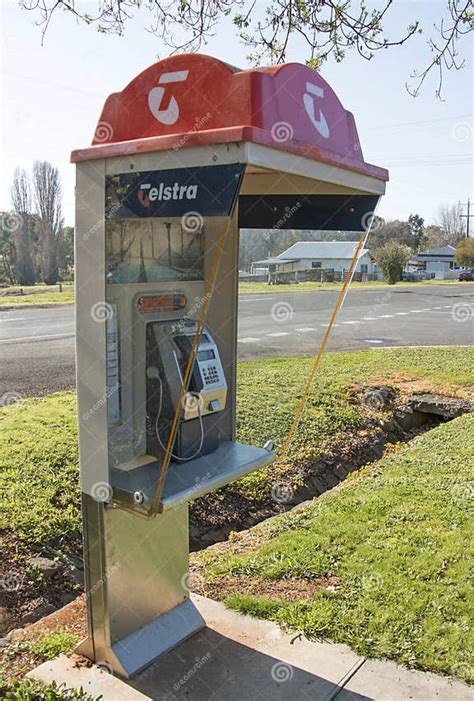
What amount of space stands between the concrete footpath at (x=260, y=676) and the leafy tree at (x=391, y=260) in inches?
1351

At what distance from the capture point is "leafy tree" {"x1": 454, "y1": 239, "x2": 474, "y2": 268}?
4809 centimetres

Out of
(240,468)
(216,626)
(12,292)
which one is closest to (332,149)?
(240,468)

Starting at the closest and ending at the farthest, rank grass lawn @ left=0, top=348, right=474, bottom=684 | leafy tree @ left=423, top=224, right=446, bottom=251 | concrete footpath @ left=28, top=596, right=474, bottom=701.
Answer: concrete footpath @ left=28, top=596, right=474, bottom=701, grass lawn @ left=0, top=348, right=474, bottom=684, leafy tree @ left=423, top=224, right=446, bottom=251

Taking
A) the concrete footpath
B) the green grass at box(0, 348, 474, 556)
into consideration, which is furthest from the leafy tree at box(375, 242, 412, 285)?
the concrete footpath

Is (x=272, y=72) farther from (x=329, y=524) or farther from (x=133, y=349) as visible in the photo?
(x=329, y=524)

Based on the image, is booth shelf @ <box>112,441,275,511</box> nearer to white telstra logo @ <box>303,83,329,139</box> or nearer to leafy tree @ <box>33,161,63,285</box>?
white telstra logo @ <box>303,83,329,139</box>

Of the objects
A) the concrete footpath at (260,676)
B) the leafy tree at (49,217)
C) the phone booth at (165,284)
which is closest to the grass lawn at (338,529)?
the concrete footpath at (260,676)

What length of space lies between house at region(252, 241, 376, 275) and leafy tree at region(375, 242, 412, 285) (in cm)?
3312

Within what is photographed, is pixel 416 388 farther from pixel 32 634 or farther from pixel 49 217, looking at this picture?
pixel 49 217

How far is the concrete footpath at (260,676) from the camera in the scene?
2729 millimetres

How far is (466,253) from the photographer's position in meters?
48.5

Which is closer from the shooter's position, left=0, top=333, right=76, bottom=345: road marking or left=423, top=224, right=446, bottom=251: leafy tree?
left=0, top=333, right=76, bottom=345: road marking

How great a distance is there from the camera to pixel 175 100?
8.13 ft

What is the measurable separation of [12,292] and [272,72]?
88.1ft
